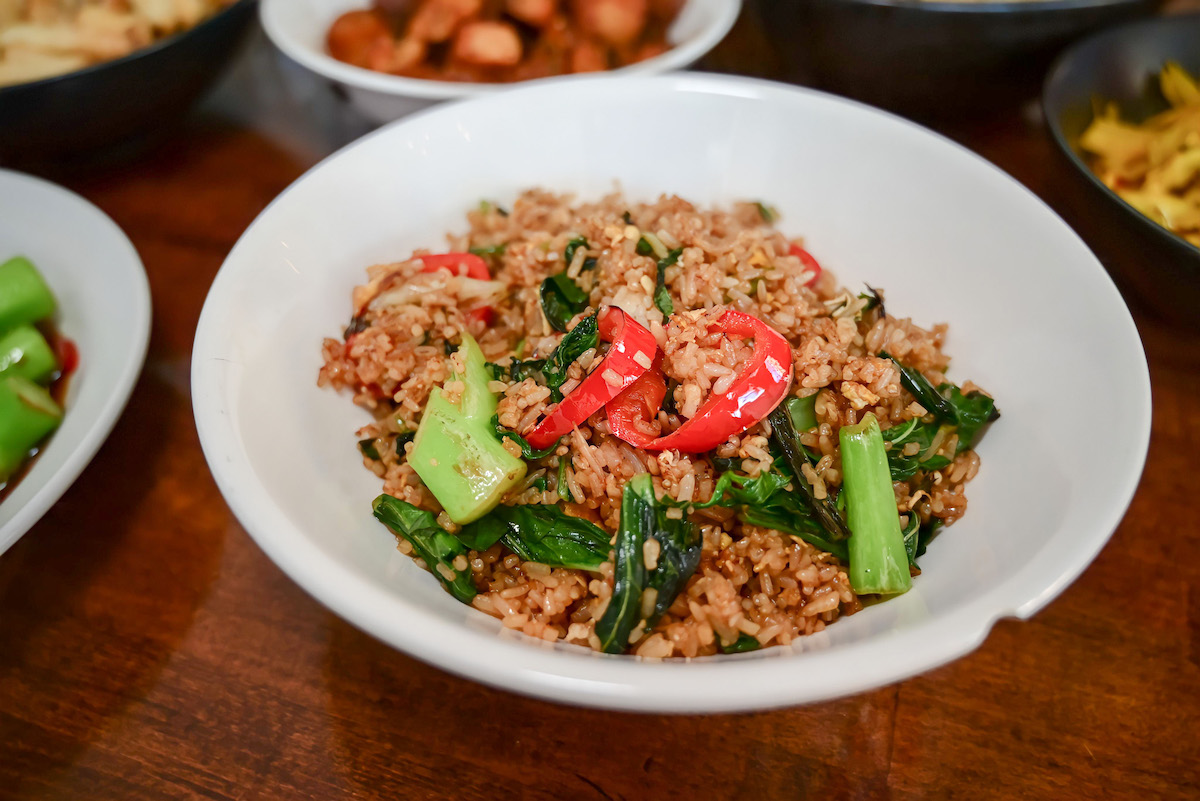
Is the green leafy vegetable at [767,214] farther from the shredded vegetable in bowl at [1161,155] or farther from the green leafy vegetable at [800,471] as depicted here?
the shredded vegetable in bowl at [1161,155]

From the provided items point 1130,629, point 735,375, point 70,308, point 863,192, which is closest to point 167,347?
point 70,308

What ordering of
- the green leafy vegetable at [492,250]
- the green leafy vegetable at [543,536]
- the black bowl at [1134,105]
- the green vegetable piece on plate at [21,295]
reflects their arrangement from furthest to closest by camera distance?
the green vegetable piece on plate at [21,295], the green leafy vegetable at [492,250], the black bowl at [1134,105], the green leafy vegetable at [543,536]

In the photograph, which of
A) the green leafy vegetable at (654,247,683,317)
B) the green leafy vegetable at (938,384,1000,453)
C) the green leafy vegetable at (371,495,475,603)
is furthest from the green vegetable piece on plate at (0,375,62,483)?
the green leafy vegetable at (938,384,1000,453)

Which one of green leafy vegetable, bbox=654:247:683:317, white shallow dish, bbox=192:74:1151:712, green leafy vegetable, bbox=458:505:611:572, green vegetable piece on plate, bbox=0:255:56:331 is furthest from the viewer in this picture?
green vegetable piece on plate, bbox=0:255:56:331

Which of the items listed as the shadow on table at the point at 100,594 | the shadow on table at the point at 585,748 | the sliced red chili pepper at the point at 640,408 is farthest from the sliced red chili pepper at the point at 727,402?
the shadow on table at the point at 100,594

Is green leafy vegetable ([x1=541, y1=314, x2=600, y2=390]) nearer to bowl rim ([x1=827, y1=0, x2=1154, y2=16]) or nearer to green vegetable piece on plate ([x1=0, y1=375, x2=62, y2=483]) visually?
green vegetable piece on plate ([x1=0, y1=375, x2=62, y2=483])

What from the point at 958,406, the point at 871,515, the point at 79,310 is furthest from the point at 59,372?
the point at 958,406

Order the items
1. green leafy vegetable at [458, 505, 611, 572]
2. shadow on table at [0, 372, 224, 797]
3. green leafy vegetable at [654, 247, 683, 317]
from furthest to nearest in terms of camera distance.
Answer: green leafy vegetable at [654, 247, 683, 317] → shadow on table at [0, 372, 224, 797] → green leafy vegetable at [458, 505, 611, 572]
